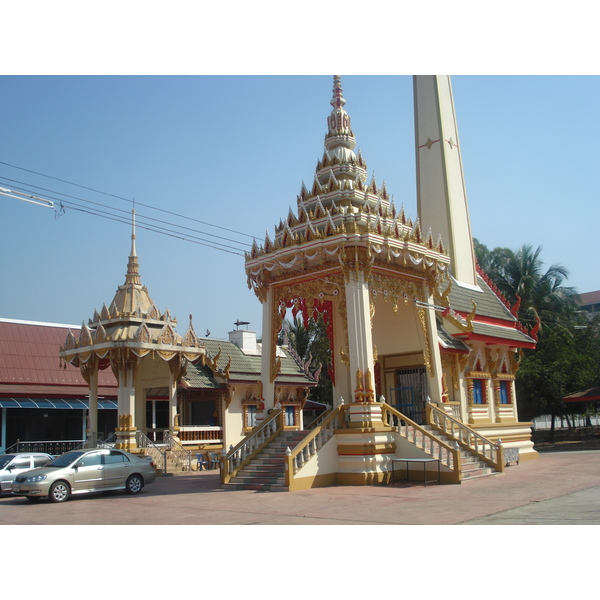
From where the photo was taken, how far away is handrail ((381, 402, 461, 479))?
15188 millimetres

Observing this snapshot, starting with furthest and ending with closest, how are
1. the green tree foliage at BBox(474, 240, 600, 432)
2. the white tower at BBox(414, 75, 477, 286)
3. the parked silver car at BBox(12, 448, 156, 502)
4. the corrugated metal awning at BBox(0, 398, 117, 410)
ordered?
the green tree foliage at BBox(474, 240, 600, 432) → the white tower at BBox(414, 75, 477, 286) → the corrugated metal awning at BBox(0, 398, 117, 410) → the parked silver car at BBox(12, 448, 156, 502)

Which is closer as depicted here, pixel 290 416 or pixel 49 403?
pixel 49 403

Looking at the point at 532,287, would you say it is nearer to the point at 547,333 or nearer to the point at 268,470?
the point at 547,333

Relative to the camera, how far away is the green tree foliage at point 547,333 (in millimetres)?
33875

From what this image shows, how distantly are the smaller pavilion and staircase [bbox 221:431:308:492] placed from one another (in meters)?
7.99

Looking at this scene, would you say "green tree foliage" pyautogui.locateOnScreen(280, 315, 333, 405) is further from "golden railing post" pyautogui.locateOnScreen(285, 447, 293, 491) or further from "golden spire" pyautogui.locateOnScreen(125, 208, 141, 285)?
"golden railing post" pyautogui.locateOnScreen(285, 447, 293, 491)

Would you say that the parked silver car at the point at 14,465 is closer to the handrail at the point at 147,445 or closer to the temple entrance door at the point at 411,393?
the handrail at the point at 147,445

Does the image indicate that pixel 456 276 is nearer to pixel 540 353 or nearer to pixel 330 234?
pixel 330 234

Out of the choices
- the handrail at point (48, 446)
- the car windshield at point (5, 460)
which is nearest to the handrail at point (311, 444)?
the car windshield at point (5, 460)

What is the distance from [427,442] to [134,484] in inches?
308

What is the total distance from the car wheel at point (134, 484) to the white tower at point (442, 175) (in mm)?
14901

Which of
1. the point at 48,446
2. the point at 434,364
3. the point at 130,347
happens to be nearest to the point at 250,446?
the point at 434,364

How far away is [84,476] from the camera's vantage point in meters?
15.3

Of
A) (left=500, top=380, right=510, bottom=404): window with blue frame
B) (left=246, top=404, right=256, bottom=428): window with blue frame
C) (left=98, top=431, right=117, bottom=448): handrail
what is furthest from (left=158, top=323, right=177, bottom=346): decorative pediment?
(left=500, top=380, right=510, bottom=404): window with blue frame
